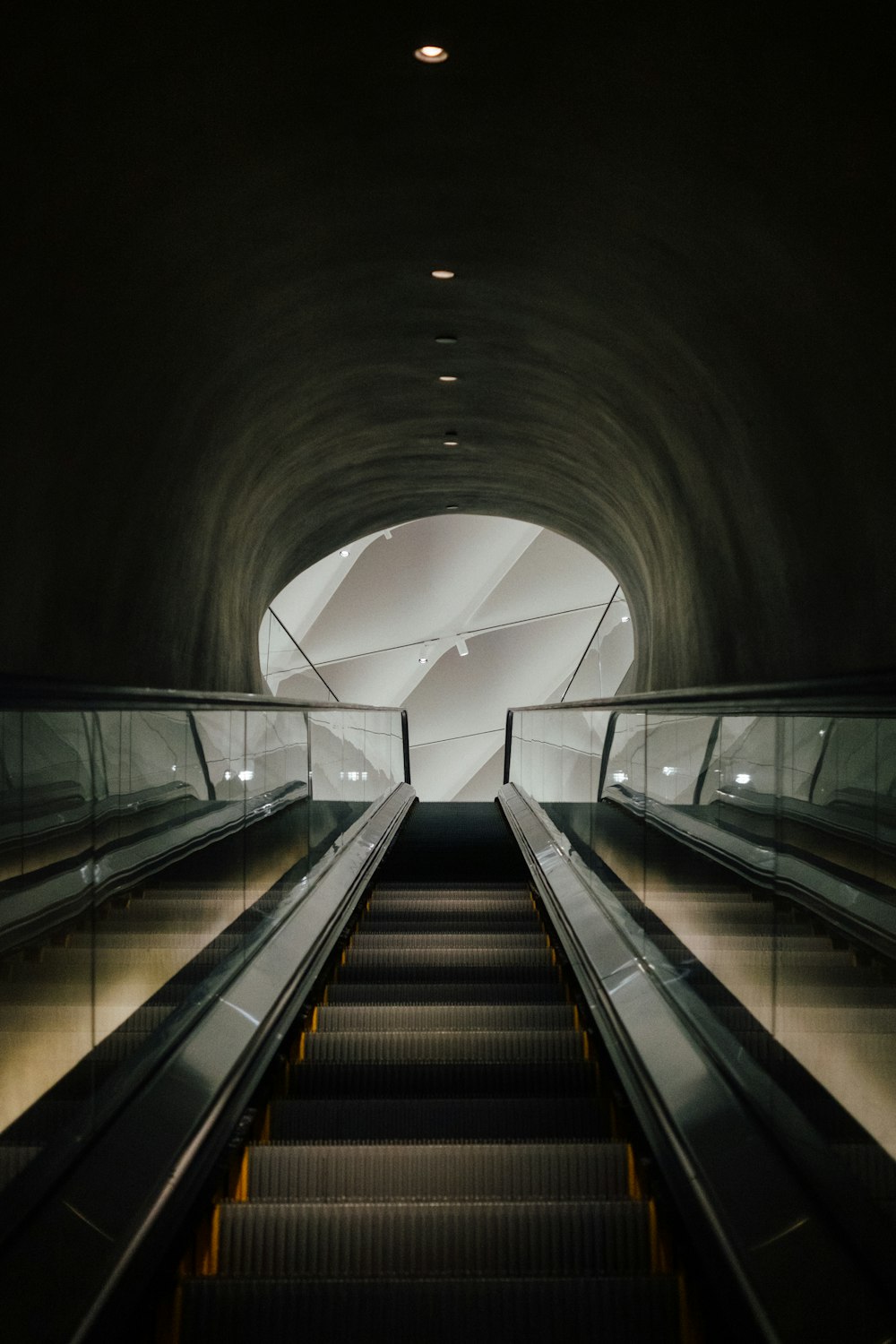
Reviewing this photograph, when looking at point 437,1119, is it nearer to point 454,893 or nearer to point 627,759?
point 627,759

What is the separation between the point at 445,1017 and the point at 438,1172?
1.66 metres

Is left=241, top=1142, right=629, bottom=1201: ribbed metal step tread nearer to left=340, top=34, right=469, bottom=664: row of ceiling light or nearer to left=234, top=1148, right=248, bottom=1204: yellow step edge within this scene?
left=234, top=1148, right=248, bottom=1204: yellow step edge

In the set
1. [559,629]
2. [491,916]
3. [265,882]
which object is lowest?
[491,916]

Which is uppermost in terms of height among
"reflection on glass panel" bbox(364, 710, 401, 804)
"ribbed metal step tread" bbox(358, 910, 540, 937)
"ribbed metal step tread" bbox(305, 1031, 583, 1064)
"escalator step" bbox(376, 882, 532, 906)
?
"reflection on glass panel" bbox(364, 710, 401, 804)

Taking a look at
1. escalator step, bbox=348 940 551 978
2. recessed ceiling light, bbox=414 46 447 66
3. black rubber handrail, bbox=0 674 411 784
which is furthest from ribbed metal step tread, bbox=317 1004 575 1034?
recessed ceiling light, bbox=414 46 447 66

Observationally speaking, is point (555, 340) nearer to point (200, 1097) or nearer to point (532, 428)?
point (532, 428)

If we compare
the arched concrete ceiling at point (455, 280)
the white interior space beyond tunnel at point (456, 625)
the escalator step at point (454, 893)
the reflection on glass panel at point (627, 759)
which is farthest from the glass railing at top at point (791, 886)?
the white interior space beyond tunnel at point (456, 625)

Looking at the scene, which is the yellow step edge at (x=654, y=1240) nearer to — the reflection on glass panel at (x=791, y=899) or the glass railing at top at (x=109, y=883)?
the reflection on glass panel at (x=791, y=899)

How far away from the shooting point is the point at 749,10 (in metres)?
4.01

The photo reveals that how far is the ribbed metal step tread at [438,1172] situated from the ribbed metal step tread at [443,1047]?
1.01 meters

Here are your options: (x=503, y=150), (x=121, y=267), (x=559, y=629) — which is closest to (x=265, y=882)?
(x=121, y=267)

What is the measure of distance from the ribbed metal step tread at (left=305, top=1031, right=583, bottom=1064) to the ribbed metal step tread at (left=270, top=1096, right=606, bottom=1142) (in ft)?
1.60

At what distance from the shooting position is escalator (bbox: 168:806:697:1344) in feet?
8.27

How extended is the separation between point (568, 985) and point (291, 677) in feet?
42.2
